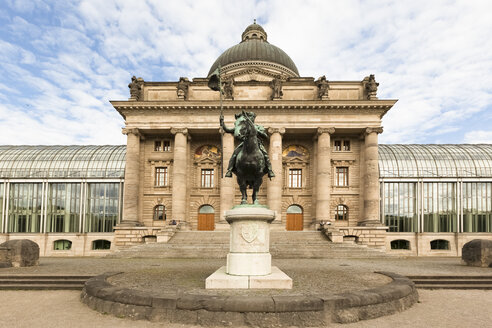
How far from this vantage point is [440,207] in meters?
43.1

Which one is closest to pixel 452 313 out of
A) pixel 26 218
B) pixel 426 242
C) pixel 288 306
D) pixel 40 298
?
pixel 288 306

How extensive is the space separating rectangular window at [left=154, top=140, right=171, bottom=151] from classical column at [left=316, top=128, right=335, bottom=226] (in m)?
18.5

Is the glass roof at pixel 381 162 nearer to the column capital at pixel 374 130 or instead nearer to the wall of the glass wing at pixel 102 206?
the wall of the glass wing at pixel 102 206

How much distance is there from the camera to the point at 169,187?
143 ft

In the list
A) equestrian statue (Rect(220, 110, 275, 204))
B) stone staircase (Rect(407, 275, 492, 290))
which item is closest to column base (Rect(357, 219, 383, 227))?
stone staircase (Rect(407, 275, 492, 290))

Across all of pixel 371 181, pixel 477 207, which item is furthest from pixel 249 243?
pixel 477 207

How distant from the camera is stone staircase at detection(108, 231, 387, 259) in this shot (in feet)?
91.9

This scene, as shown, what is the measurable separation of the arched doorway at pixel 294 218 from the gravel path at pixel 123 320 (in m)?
30.6

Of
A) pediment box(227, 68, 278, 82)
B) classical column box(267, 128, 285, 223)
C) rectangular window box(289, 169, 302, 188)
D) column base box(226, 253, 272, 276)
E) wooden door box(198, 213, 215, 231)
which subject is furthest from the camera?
pediment box(227, 68, 278, 82)

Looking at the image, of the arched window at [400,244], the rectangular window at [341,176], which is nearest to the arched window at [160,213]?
the rectangular window at [341,176]

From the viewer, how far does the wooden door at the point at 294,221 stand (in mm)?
43531

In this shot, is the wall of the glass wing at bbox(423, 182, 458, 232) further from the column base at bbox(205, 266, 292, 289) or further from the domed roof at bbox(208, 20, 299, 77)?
the column base at bbox(205, 266, 292, 289)

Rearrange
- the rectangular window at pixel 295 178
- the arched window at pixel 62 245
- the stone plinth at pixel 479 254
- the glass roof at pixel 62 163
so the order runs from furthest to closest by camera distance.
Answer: the glass roof at pixel 62 163
the rectangular window at pixel 295 178
the arched window at pixel 62 245
the stone plinth at pixel 479 254

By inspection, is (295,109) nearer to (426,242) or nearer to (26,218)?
(426,242)
